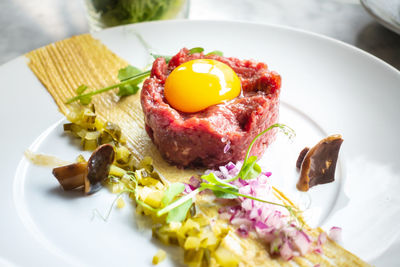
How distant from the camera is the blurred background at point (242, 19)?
5.65m

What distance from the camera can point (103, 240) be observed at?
3092 mm

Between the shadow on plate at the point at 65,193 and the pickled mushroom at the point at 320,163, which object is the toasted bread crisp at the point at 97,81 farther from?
the shadow on plate at the point at 65,193

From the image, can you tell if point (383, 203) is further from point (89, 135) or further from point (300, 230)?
point (89, 135)

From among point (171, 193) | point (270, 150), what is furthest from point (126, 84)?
point (171, 193)

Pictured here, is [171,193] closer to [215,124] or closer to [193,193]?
[193,193]

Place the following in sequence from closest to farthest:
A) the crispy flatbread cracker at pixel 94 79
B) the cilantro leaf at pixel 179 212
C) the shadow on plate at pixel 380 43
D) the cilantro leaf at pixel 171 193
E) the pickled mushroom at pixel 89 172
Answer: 1. the cilantro leaf at pixel 179 212
2. the cilantro leaf at pixel 171 193
3. the pickled mushroom at pixel 89 172
4. the crispy flatbread cracker at pixel 94 79
5. the shadow on plate at pixel 380 43

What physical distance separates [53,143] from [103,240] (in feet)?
4.05

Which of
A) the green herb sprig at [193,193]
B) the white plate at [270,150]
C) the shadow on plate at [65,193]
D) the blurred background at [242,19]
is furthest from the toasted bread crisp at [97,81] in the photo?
the blurred background at [242,19]

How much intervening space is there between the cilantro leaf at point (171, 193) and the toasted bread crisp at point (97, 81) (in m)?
0.23

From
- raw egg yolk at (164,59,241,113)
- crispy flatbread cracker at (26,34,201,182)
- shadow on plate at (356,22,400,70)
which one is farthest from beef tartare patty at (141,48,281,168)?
shadow on plate at (356,22,400,70)

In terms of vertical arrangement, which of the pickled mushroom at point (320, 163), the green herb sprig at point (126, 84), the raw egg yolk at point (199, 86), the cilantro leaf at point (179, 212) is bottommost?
the green herb sprig at point (126, 84)

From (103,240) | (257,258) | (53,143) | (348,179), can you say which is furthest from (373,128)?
(53,143)

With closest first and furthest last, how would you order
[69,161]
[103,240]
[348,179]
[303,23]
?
[103,240], [348,179], [69,161], [303,23]

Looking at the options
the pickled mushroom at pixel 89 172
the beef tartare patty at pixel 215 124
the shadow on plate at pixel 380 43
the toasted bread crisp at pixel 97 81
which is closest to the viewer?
the pickled mushroom at pixel 89 172
